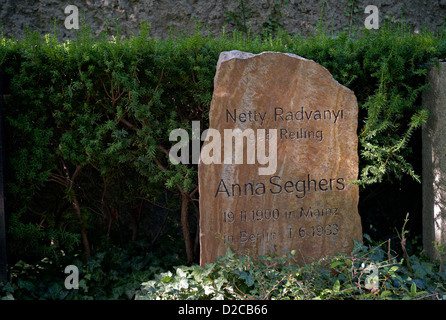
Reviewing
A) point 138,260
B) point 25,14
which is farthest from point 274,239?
point 25,14

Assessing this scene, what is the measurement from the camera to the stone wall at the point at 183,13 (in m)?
5.27

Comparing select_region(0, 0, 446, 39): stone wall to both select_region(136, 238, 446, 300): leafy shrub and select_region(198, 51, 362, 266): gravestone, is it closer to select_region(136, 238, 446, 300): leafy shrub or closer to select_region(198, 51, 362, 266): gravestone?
select_region(198, 51, 362, 266): gravestone

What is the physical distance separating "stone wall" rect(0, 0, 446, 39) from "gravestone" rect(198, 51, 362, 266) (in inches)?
99.4

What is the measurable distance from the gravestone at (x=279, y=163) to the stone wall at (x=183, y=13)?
252 centimetres

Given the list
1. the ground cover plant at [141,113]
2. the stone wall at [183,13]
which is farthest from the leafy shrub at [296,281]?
the stone wall at [183,13]

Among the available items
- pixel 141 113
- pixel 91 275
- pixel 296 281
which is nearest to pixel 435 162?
pixel 296 281

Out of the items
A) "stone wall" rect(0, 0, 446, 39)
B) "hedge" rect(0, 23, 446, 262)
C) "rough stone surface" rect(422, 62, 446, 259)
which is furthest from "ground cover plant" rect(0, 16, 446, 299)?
"stone wall" rect(0, 0, 446, 39)

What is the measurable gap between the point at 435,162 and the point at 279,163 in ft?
4.11

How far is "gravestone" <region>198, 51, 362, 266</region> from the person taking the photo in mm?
3066

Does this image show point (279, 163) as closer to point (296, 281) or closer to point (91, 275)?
point (296, 281)

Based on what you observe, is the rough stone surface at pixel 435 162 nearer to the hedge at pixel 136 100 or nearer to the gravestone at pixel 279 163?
the hedge at pixel 136 100
